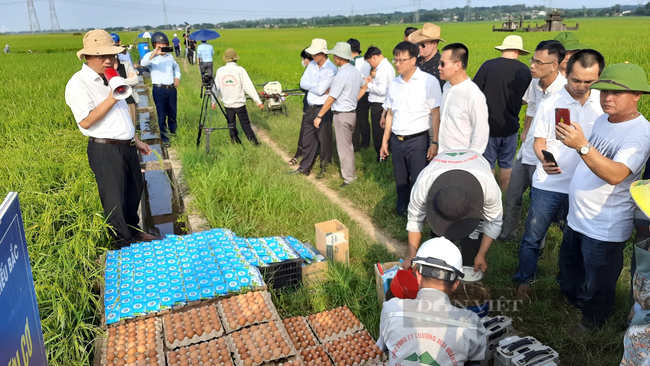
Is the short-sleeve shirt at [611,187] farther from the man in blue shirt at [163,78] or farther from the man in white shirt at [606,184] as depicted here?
the man in blue shirt at [163,78]

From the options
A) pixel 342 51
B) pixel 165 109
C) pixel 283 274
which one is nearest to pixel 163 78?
pixel 165 109

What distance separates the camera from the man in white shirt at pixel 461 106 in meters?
3.79

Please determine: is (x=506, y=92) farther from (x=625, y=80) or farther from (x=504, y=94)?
(x=625, y=80)

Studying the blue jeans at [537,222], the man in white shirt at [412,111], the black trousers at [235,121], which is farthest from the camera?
the black trousers at [235,121]

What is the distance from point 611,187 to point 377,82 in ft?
14.0

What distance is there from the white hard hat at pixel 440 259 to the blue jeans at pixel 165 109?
22.7 ft

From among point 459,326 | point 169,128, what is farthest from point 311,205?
point 169,128

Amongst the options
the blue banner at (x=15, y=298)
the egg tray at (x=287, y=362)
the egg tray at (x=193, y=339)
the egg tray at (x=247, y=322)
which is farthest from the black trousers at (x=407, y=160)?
the blue banner at (x=15, y=298)

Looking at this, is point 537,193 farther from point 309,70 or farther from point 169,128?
point 169,128

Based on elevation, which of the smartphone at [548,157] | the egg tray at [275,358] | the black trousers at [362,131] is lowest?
the egg tray at [275,358]

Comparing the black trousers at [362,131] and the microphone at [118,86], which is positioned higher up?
the microphone at [118,86]

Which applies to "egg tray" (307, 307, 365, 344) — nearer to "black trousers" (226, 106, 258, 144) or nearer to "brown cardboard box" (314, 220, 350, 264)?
"brown cardboard box" (314, 220, 350, 264)

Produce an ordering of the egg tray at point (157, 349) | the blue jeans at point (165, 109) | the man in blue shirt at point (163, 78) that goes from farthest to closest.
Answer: the blue jeans at point (165, 109) → the man in blue shirt at point (163, 78) → the egg tray at point (157, 349)

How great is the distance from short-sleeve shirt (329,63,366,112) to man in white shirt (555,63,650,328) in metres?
3.49
